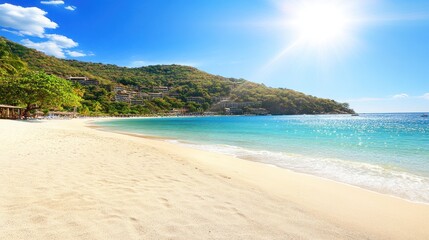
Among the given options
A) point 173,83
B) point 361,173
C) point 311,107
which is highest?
point 173,83

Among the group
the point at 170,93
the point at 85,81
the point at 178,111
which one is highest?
the point at 85,81

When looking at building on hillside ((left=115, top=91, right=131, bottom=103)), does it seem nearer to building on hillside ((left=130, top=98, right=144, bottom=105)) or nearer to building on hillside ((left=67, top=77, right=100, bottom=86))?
building on hillside ((left=130, top=98, right=144, bottom=105))

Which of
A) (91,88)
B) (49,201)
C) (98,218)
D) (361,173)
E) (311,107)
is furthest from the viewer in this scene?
(311,107)

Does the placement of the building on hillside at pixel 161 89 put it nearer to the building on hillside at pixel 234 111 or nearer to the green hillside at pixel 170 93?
the green hillside at pixel 170 93

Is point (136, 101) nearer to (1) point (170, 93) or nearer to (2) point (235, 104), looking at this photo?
(1) point (170, 93)

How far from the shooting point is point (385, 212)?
5070 millimetres

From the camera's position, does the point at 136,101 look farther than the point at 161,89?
No

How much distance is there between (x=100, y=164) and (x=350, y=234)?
684cm

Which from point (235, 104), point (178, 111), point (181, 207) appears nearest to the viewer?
point (181, 207)

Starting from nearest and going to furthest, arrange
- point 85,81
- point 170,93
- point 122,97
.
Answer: point 122,97 < point 85,81 < point 170,93

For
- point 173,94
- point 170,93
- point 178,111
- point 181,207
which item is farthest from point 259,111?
point 181,207

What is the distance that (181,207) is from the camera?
14.6 feet

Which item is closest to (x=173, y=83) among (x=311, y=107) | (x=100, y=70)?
(x=100, y=70)

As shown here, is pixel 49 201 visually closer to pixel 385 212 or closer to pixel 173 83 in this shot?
pixel 385 212
